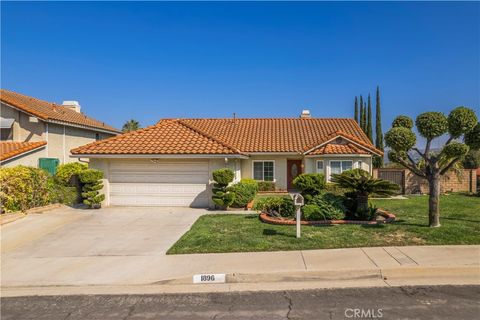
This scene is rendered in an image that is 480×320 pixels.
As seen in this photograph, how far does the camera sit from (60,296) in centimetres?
640

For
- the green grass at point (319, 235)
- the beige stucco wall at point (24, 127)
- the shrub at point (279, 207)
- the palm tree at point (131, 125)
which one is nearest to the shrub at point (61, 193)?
the beige stucco wall at point (24, 127)

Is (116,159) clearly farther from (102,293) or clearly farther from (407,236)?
(407,236)

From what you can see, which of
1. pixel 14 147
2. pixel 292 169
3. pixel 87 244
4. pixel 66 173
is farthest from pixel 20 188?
pixel 292 169

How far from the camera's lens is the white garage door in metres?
16.1

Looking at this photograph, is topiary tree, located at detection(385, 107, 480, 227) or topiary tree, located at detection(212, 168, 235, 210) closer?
topiary tree, located at detection(385, 107, 480, 227)

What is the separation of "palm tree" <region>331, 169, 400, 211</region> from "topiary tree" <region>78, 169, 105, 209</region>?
10.1 m

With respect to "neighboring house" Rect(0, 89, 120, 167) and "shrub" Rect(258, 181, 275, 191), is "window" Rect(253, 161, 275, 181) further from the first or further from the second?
"neighboring house" Rect(0, 89, 120, 167)

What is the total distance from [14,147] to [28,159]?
941 millimetres

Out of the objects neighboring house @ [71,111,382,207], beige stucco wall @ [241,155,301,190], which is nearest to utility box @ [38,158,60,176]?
neighboring house @ [71,111,382,207]

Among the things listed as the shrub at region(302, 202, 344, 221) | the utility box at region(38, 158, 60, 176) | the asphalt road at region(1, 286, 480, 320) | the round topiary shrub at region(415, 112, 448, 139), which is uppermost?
the round topiary shrub at region(415, 112, 448, 139)

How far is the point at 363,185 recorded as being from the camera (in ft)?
36.6

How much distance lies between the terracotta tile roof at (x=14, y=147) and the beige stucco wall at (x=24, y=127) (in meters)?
0.73

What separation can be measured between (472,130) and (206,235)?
7781 mm

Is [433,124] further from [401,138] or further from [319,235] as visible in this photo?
[319,235]
